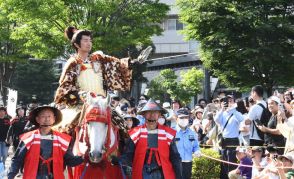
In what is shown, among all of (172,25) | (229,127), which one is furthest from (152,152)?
(172,25)

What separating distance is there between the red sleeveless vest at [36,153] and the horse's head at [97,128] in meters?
0.33

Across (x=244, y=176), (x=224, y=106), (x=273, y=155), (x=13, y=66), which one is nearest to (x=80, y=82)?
(x=273, y=155)

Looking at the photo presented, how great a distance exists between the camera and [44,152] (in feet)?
26.0

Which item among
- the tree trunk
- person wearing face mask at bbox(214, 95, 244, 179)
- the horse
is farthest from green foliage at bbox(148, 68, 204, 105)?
the horse

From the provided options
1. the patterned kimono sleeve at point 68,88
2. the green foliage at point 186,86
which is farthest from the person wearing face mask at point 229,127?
the green foliage at point 186,86

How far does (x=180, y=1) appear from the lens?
28562mm

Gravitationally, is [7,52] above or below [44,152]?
above

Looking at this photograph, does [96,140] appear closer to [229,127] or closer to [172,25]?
[229,127]

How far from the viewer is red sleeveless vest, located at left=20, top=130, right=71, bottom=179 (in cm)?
780

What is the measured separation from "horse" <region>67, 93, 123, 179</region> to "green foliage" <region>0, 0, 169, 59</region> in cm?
1632

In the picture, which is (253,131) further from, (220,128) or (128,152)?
(128,152)

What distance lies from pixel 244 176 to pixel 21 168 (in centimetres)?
515

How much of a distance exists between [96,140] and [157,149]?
91cm

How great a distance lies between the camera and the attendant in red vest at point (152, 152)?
8.27 m
